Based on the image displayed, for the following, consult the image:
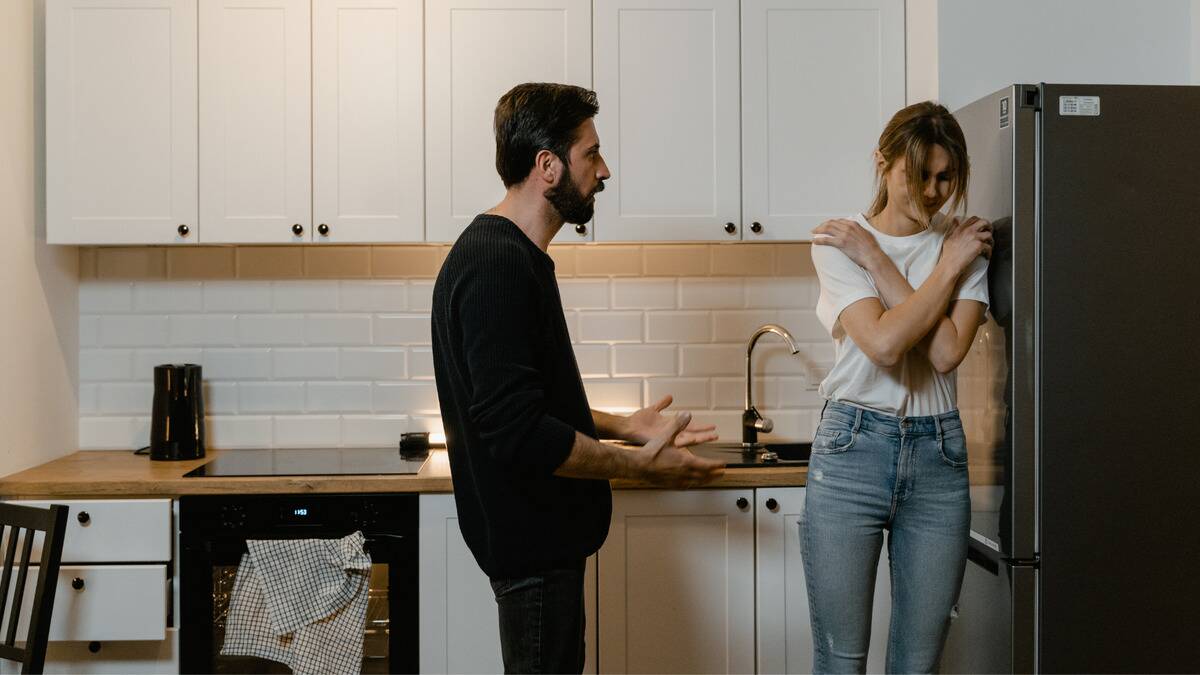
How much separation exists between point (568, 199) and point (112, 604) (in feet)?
5.29

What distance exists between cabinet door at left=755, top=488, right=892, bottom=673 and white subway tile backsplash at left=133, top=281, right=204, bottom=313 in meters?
1.79

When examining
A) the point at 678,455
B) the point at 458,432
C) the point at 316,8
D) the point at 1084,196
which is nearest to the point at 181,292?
the point at 316,8

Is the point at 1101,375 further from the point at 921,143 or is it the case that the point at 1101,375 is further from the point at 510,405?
the point at 510,405

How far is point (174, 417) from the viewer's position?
2.95 meters

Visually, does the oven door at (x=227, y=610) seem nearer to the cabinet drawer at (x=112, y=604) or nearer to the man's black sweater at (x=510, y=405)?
the cabinet drawer at (x=112, y=604)

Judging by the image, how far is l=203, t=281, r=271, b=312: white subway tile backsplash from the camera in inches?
125

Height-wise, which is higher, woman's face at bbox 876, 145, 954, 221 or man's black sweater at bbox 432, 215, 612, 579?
woman's face at bbox 876, 145, 954, 221

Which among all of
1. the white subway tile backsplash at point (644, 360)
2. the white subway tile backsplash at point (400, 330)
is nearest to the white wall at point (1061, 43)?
the white subway tile backsplash at point (644, 360)

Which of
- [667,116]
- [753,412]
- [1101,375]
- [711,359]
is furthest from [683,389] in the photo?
[1101,375]

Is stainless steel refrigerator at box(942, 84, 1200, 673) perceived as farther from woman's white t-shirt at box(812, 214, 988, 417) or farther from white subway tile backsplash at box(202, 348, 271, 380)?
white subway tile backsplash at box(202, 348, 271, 380)

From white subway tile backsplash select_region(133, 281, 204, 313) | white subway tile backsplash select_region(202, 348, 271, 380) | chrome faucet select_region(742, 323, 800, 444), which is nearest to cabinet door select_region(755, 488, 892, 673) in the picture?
chrome faucet select_region(742, 323, 800, 444)

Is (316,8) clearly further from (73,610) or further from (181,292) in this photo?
(73,610)

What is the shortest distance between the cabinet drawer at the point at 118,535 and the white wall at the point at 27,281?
0.30 m

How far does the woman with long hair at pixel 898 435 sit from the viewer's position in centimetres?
196
